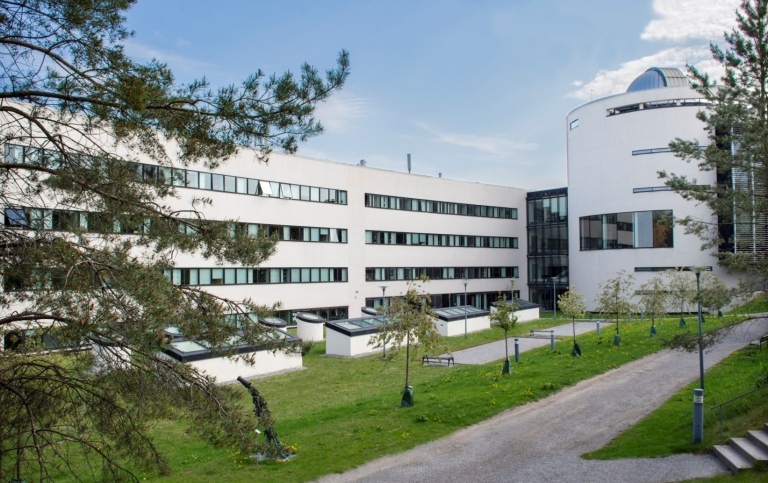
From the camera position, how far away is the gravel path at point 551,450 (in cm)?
1128

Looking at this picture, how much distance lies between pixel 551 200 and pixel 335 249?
25.6 meters

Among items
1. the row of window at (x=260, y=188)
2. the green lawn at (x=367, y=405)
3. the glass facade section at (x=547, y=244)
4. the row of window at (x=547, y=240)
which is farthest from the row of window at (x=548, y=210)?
the green lawn at (x=367, y=405)

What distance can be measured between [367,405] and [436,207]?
36063 millimetres

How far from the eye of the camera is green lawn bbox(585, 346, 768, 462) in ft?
40.6

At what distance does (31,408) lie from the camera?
7.87 meters

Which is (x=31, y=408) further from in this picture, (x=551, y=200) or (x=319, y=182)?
(x=551, y=200)

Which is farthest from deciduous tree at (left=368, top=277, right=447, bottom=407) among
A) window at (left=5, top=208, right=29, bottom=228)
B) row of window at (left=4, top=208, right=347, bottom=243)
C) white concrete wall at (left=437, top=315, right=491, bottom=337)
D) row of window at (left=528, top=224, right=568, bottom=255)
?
row of window at (left=528, top=224, right=568, bottom=255)

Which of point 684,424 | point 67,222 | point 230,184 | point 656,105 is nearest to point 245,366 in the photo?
point 67,222

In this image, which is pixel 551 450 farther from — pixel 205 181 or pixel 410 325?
pixel 205 181

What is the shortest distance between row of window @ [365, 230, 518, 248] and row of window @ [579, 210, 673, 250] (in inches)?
354

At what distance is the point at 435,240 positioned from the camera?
170ft

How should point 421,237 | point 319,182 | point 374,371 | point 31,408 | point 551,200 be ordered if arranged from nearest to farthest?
1. point 31,408
2. point 374,371
3. point 319,182
4. point 421,237
5. point 551,200

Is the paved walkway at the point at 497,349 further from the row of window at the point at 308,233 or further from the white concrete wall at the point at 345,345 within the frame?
the row of window at the point at 308,233

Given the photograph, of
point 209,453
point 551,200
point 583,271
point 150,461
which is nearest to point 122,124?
point 150,461
